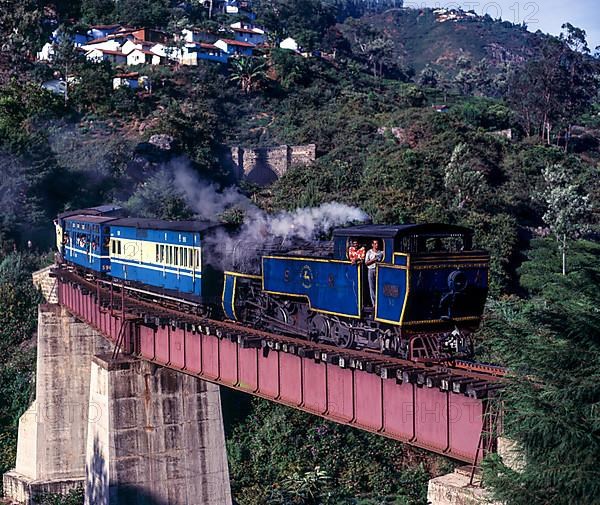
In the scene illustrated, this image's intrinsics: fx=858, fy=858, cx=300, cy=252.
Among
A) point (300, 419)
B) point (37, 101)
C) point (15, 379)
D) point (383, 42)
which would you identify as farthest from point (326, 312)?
point (383, 42)

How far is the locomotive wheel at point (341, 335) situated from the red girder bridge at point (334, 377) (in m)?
0.42

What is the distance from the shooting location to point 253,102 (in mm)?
91812

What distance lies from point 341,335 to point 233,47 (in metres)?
86.9

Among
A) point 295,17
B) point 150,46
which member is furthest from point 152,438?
point 295,17

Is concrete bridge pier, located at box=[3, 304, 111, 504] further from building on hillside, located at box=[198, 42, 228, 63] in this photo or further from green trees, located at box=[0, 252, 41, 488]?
building on hillside, located at box=[198, 42, 228, 63]

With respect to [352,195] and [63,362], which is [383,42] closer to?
[352,195]

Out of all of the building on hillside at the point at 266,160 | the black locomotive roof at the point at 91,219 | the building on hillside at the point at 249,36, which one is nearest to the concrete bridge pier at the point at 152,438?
the black locomotive roof at the point at 91,219

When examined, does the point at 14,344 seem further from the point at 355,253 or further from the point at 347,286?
the point at 355,253

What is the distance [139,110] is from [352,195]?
31.4m

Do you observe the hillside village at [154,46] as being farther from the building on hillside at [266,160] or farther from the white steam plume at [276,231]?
the white steam plume at [276,231]

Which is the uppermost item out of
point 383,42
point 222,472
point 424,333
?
point 383,42

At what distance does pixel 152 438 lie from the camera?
27.9 metres

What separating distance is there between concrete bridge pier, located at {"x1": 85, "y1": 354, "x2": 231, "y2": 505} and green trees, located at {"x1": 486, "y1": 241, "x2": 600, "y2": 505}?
16.1 meters

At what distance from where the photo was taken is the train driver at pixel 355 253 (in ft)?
64.0
